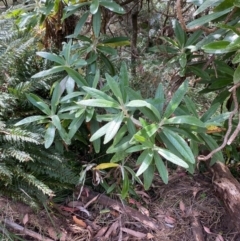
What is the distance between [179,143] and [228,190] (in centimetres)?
61

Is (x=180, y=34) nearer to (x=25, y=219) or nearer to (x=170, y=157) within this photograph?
(x=170, y=157)

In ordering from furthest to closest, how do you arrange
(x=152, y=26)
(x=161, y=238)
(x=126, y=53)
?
1. (x=126, y=53)
2. (x=152, y=26)
3. (x=161, y=238)

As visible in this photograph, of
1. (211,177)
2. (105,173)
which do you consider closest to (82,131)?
(105,173)

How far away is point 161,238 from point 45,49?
3.61 feet

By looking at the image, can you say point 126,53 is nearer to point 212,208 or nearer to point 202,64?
point 202,64

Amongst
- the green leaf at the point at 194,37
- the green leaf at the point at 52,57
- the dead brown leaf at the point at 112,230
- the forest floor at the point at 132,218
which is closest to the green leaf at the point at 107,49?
the green leaf at the point at 52,57

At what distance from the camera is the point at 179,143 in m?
1.06

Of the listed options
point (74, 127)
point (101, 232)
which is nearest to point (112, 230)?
point (101, 232)

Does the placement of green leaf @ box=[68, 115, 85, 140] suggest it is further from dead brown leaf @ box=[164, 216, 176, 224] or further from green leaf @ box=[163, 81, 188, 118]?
dead brown leaf @ box=[164, 216, 176, 224]

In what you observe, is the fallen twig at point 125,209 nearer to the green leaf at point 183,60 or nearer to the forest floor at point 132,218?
the forest floor at point 132,218

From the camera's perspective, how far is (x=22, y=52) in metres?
1.53

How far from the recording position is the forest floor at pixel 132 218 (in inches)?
55.1

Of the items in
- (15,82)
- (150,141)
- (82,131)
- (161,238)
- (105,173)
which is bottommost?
(161,238)

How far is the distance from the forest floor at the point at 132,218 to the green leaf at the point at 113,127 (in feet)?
1.79
